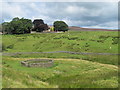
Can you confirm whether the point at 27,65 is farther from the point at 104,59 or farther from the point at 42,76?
the point at 104,59

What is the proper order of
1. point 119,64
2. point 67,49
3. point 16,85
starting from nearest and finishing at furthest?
Answer: point 16,85
point 119,64
point 67,49

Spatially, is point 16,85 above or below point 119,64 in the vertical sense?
above

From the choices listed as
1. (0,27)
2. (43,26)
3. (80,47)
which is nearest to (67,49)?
(80,47)

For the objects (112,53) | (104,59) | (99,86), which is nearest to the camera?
(99,86)

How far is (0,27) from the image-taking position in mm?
143625

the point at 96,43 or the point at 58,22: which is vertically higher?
the point at 58,22

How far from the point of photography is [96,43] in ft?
214

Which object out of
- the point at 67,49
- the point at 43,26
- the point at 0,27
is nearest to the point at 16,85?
the point at 67,49

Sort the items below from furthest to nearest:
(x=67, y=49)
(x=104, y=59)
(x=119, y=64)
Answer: (x=67, y=49)
(x=104, y=59)
(x=119, y=64)

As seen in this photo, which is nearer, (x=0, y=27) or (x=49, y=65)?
(x=49, y=65)

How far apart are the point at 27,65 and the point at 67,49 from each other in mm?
27569

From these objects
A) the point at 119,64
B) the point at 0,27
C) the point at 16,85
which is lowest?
the point at 119,64

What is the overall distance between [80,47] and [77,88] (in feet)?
140

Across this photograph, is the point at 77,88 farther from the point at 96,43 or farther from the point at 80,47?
the point at 96,43
